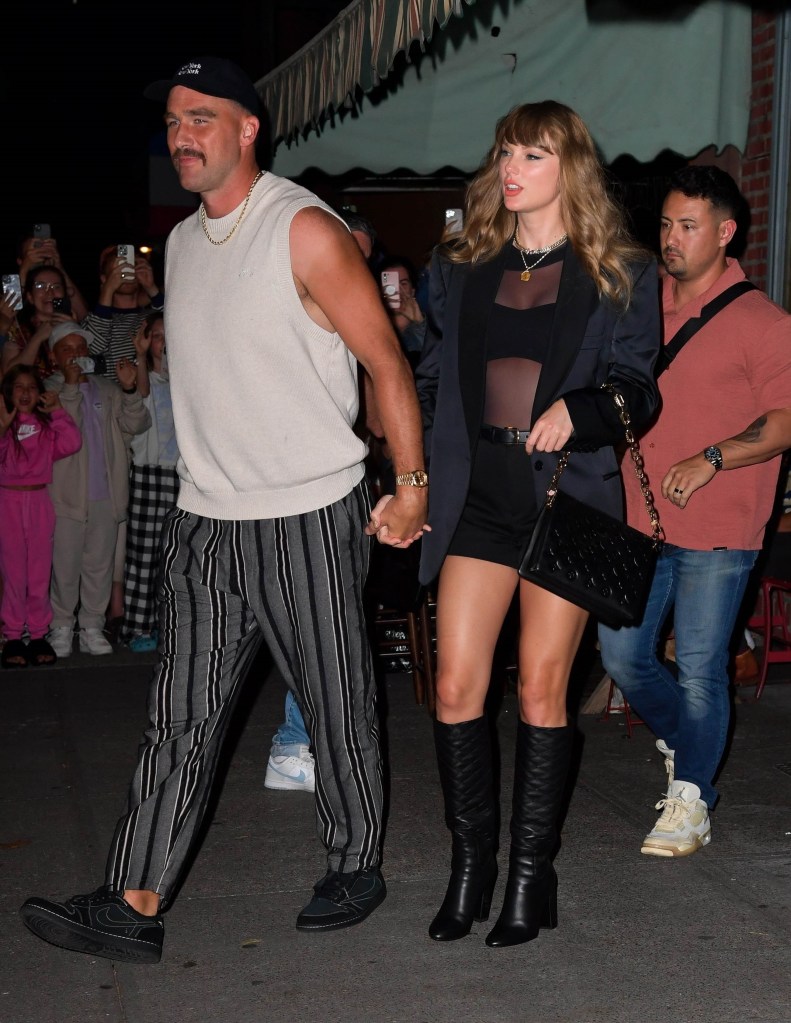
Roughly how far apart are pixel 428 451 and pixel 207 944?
1.49m

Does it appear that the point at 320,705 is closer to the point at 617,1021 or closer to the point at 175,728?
the point at 175,728

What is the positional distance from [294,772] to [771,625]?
2.74m

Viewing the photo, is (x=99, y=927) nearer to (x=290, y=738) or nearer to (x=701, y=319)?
(x=290, y=738)

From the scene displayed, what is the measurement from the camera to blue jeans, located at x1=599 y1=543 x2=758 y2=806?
4293mm

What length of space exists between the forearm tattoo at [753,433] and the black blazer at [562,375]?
0.69m

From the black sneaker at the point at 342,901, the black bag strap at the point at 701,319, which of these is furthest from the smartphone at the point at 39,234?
the black sneaker at the point at 342,901

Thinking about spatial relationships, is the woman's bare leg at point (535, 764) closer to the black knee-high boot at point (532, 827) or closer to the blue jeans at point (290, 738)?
the black knee-high boot at point (532, 827)

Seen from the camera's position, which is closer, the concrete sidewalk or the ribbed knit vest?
the concrete sidewalk

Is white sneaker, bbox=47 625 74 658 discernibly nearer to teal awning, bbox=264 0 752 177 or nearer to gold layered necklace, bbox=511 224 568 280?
teal awning, bbox=264 0 752 177

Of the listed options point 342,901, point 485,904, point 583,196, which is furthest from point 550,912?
point 583,196

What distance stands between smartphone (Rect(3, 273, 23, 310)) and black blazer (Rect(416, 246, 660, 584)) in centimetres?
552

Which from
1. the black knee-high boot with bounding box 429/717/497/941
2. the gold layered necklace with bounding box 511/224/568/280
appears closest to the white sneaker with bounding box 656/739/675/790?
the black knee-high boot with bounding box 429/717/497/941

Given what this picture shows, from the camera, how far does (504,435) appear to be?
3553 millimetres

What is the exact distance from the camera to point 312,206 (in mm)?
3455
